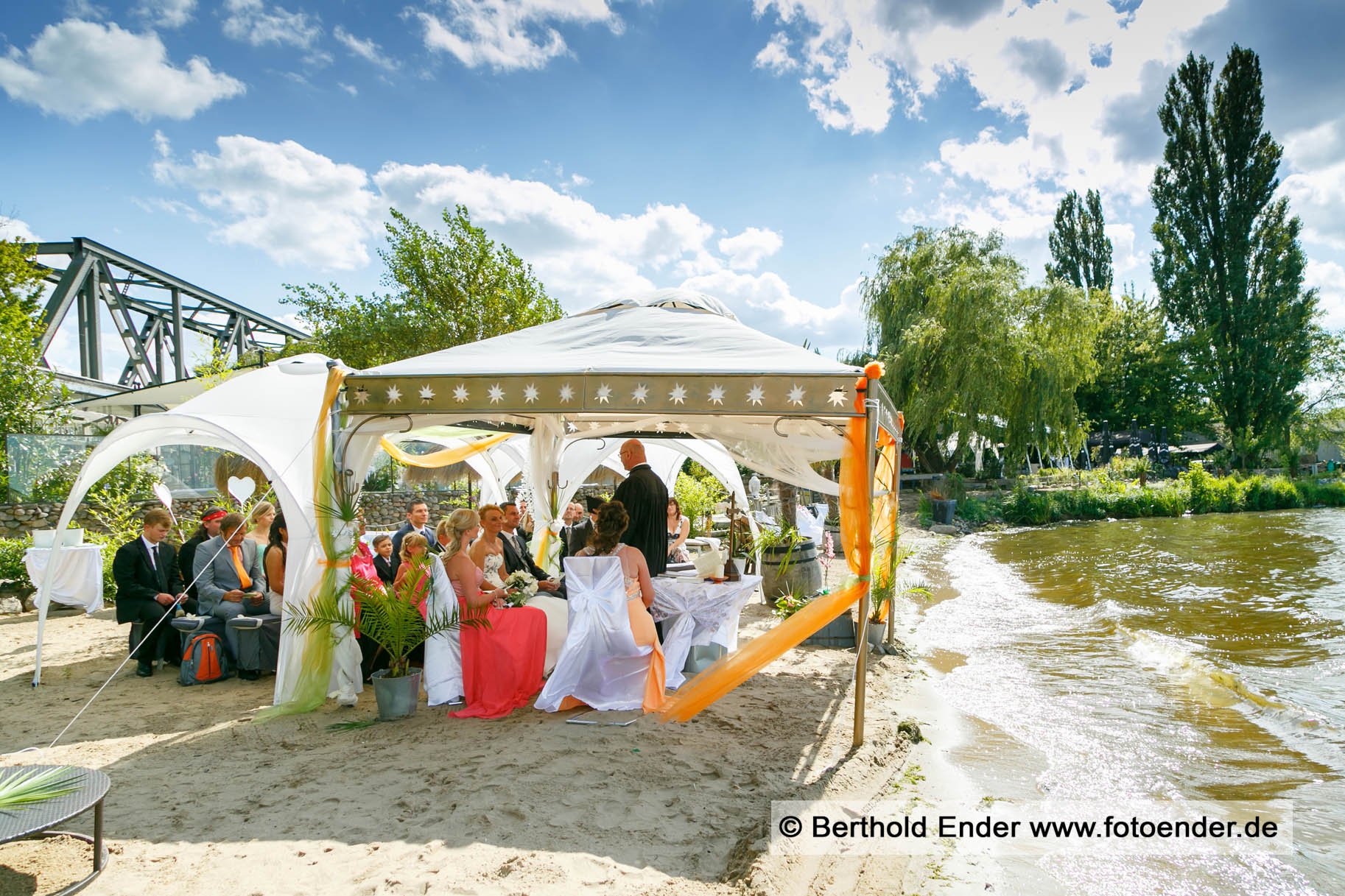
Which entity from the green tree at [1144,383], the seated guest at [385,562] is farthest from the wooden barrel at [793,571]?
the green tree at [1144,383]

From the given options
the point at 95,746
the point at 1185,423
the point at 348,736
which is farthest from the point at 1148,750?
the point at 1185,423

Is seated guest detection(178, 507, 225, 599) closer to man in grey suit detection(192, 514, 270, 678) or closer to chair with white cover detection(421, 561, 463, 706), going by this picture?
man in grey suit detection(192, 514, 270, 678)

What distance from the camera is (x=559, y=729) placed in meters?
4.82

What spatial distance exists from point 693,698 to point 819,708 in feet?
4.00

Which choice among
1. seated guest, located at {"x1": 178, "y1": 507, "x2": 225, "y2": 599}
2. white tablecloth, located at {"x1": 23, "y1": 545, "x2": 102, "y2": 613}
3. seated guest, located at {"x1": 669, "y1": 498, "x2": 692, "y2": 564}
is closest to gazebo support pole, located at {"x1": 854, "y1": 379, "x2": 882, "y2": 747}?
seated guest, located at {"x1": 669, "y1": 498, "x2": 692, "y2": 564}

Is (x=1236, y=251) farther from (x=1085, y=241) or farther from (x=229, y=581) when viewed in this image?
(x=229, y=581)

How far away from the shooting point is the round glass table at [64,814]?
257 cm

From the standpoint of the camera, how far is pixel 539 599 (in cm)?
577

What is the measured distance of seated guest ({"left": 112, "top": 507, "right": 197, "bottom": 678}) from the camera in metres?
6.53

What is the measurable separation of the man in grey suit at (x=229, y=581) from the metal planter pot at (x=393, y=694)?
7.00 ft

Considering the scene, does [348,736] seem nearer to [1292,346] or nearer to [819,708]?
[819,708]

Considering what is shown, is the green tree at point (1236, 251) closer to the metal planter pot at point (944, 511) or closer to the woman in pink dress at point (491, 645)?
the metal planter pot at point (944, 511)

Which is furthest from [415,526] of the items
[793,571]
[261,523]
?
[793,571]

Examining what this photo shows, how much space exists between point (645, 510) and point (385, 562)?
2499mm
